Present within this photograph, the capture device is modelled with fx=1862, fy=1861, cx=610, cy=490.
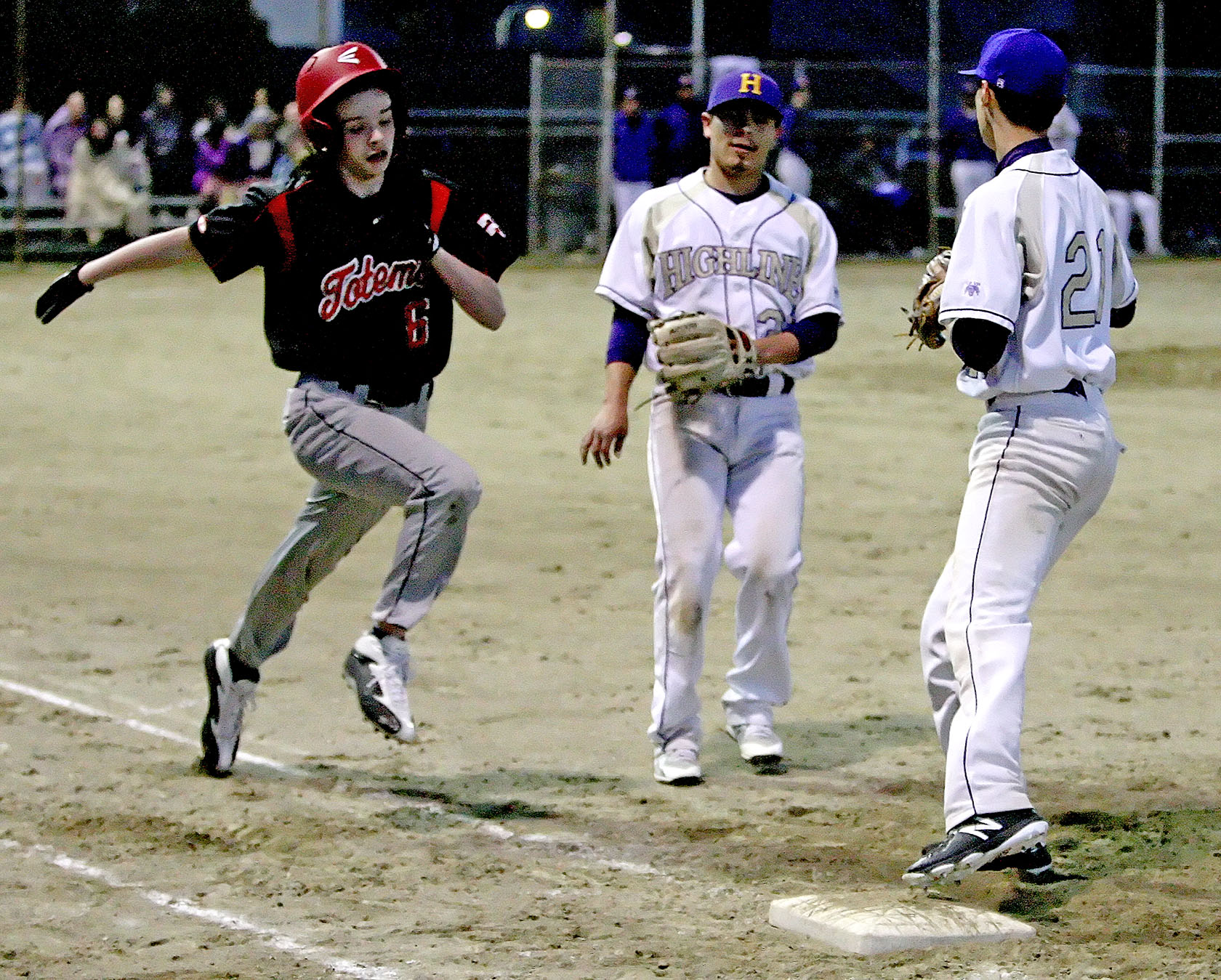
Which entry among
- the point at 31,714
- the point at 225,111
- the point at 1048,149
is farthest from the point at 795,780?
the point at 225,111

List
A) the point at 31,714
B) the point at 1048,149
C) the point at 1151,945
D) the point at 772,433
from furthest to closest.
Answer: the point at 31,714
the point at 772,433
the point at 1048,149
the point at 1151,945

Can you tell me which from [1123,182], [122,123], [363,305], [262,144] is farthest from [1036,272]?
[1123,182]

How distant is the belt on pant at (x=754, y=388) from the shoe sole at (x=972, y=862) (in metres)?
1.74

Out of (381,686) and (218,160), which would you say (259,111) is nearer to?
(218,160)

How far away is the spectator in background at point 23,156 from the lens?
20109mm

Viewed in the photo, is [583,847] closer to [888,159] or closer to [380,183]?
[380,183]

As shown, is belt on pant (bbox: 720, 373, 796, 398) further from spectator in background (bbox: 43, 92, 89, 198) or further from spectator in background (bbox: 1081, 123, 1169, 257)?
spectator in background (bbox: 1081, 123, 1169, 257)

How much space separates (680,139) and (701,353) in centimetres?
1538

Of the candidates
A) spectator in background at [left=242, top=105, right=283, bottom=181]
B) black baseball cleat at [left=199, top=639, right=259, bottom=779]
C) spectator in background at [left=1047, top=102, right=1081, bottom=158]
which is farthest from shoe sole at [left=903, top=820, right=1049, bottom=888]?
spectator in background at [left=242, top=105, right=283, bottom=181]

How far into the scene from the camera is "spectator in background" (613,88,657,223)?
20672 millimetres

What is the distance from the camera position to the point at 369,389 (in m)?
5.15

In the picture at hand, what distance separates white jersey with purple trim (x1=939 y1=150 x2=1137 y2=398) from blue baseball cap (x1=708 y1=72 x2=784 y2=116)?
4.29 feet

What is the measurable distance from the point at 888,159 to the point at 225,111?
782cm

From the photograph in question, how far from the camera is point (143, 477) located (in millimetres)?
10258
